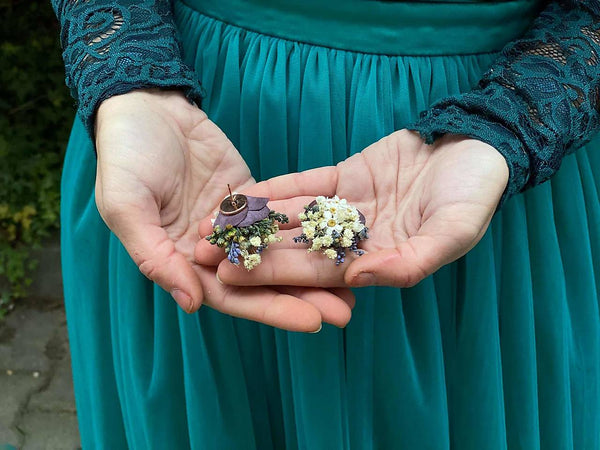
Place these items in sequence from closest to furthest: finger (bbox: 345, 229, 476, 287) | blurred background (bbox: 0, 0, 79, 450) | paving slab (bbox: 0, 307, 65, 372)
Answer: finger (bbox: 345, 229, 476, 287) → blurred background (bbox: 0, 0, 79, 450) → paving slab (bbox: 0, 307, 65, 372)

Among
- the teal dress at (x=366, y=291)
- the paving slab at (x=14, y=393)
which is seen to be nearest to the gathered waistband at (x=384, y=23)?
the teal dress at (x=366, y=291)

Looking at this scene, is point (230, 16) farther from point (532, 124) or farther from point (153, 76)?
point (532, 124)

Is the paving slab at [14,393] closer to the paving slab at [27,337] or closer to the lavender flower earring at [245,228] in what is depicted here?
the paving slab at [27,337]

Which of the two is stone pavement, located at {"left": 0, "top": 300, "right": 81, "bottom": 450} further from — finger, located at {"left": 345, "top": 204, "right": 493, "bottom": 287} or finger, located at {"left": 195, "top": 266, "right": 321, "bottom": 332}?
finger, located at {"left": 345, "top": 204, "right": 493, "bottom": 287}

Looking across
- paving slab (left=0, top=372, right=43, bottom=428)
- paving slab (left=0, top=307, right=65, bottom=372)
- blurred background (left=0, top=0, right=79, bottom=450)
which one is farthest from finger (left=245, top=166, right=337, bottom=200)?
paving slab (left=0, top=307, right=65, bottom=372)

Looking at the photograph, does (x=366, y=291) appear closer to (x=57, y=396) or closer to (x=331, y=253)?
(x=331, y=253)

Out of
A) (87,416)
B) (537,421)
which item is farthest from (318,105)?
(87,416)
